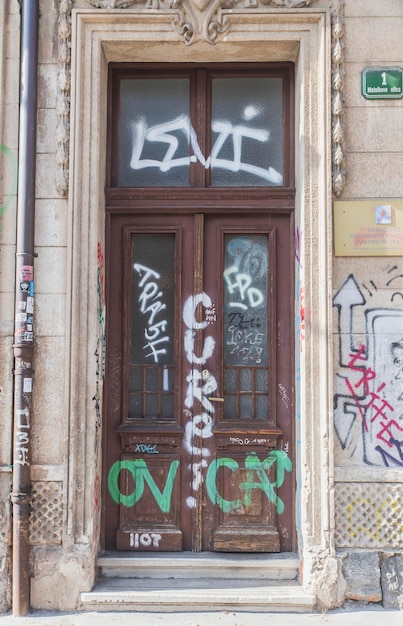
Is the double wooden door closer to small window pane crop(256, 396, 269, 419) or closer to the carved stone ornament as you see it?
small window pane crop(256, 396, 269, 419)

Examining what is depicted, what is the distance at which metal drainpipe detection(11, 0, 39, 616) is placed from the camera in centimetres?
470

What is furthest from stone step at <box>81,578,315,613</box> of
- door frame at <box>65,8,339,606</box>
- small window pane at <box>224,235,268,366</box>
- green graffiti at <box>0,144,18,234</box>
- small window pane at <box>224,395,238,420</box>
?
green graffiti at <box>0,144,18,234</box>

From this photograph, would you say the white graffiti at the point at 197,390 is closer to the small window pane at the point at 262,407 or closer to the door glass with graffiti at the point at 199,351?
the door glass with graffiti at the point at 199,351

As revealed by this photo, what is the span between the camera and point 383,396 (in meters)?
4.88

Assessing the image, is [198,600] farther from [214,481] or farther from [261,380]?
[261,380]

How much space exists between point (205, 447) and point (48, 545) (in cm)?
137

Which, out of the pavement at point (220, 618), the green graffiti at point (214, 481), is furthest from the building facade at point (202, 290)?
the pavement at point (220, 618)

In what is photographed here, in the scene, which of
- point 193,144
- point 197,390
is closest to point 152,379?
point 197,390

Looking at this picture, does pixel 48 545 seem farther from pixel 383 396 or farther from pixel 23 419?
pixel 383 396

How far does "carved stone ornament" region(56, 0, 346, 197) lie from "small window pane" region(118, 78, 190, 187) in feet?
1.64

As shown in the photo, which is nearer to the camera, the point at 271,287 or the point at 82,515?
the point at 82,515

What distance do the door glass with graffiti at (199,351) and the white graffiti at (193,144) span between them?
16 millimetres

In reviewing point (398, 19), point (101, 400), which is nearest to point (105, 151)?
point (101, 400)

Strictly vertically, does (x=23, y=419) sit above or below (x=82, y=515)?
above
